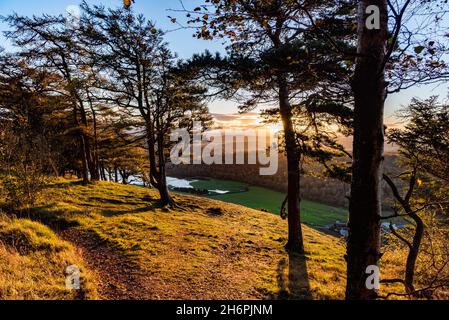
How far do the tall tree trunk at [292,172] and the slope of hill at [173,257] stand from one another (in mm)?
796

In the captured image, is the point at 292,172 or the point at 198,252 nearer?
the point at 198,252

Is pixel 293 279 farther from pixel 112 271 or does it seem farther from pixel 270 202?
pixel 270 202

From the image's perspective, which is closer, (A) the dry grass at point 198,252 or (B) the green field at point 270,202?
(A) the dry grass at point 198,252

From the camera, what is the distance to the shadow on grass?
6716 mm

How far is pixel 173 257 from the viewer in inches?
327

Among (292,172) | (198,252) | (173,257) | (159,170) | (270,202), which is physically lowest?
(270,202)

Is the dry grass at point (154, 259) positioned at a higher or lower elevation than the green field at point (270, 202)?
higher

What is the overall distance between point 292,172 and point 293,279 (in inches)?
148

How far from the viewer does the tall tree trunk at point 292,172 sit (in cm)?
933

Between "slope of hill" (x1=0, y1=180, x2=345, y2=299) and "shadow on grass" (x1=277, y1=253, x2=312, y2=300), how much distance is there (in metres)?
0.03

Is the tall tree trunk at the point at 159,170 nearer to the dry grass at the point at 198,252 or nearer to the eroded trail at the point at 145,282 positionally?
the dry grass at the point at 198,252

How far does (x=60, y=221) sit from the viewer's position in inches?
411

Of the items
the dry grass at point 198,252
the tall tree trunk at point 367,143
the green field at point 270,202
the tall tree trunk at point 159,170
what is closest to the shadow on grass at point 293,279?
the dry grass at point 198,252

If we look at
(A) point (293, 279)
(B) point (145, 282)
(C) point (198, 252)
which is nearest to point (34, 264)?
(B) point (145, 282)
